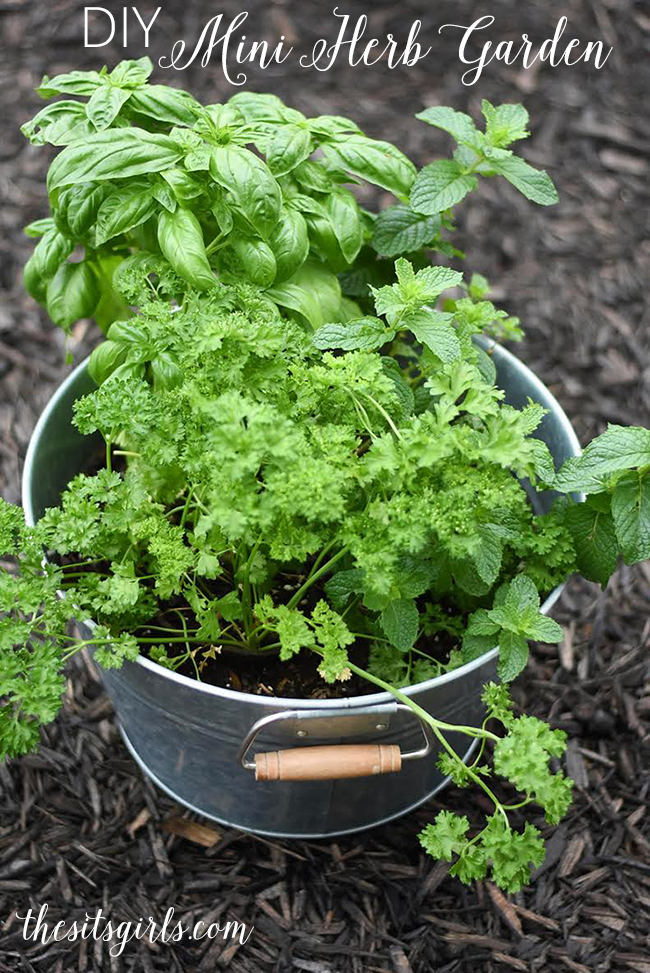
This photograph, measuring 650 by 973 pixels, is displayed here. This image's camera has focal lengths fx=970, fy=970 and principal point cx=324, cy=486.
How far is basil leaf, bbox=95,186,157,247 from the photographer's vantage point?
151 centimetres

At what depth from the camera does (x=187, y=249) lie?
144 cm

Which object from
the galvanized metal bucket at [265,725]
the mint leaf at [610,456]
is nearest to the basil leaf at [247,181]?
the galvanized metal bucket at [265,725]

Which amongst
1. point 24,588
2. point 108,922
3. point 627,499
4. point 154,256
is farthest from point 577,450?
point 108,922

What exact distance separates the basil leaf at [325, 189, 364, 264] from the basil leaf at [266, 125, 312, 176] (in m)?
0.09

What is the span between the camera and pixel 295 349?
55.1 inches

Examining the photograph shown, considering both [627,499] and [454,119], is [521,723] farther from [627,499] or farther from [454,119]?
[454,119]

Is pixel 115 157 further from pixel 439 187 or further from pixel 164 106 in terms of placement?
pixel 439 187

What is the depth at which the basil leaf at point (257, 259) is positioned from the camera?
147 cm

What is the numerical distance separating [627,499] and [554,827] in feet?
Answer: 2.77

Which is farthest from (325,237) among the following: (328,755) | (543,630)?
(328,755)

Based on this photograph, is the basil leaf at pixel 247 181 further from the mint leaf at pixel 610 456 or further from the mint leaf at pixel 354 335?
the mint leaf at pixel 610 456

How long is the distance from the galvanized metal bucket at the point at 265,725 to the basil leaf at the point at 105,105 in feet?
1.42

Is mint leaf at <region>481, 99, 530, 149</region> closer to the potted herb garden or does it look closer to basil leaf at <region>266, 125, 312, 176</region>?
the potted herb garden

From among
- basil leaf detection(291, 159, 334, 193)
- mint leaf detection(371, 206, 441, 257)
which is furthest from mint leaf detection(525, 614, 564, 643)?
basil leaf detection(291, 159, 334, 193)
